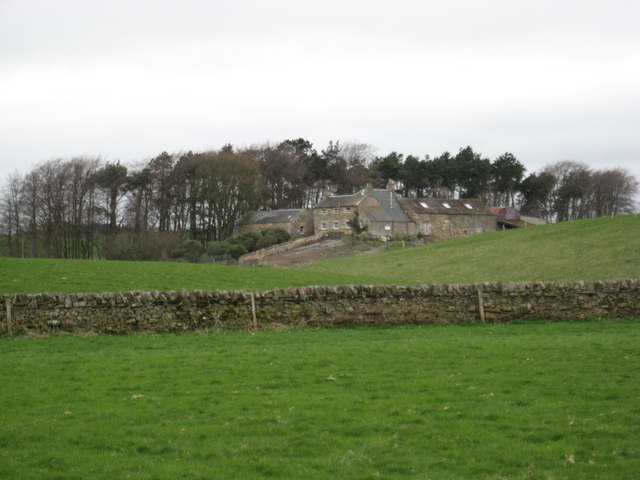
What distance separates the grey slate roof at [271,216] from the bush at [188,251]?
18.4 m

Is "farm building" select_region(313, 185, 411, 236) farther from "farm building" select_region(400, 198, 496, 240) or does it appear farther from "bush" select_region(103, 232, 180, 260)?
"bush" select_region(103, 232, 180, 260)

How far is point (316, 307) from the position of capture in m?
19.3

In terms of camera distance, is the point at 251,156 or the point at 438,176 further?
the point at 438,176

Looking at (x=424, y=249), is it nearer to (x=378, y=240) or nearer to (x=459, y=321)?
(x=378, y=240)

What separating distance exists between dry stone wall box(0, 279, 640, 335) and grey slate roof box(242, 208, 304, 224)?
69551 mm

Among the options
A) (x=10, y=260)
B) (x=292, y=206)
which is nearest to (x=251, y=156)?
(x=292, y=206)

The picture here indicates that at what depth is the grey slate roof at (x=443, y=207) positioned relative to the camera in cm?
9011

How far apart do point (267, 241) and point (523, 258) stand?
125ft

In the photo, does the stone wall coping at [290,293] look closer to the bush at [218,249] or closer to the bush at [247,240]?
the bush at [218,249]

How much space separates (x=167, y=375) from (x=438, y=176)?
105 metres

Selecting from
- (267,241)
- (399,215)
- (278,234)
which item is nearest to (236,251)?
(267,241)

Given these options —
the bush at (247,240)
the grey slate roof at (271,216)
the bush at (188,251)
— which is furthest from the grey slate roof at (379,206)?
Result: the bush at (188,251)

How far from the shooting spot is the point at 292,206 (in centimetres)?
10862

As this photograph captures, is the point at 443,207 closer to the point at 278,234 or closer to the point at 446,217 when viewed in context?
the point at 446,217
